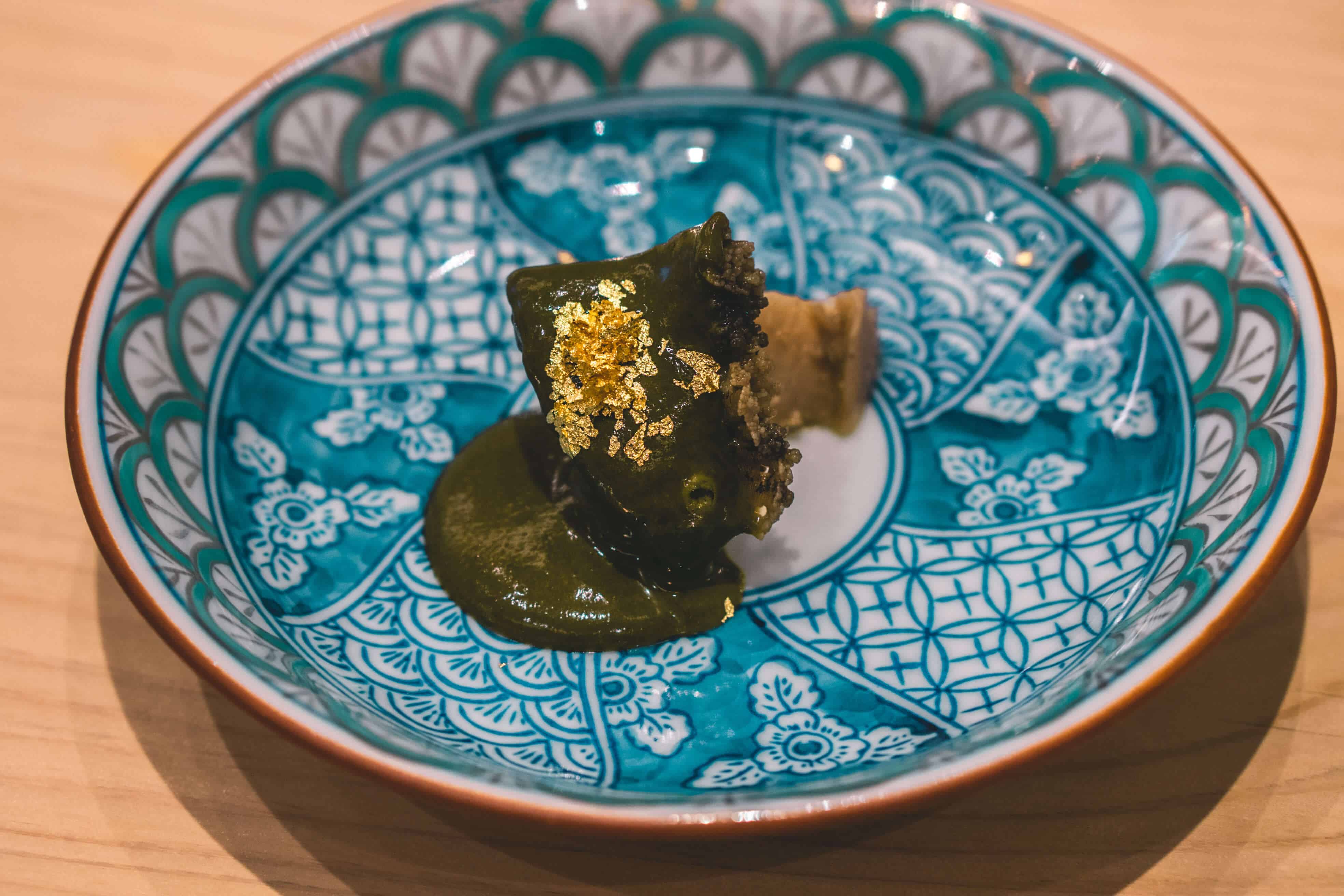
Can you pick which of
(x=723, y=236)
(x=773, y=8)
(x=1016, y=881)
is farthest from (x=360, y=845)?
(x=773, y=8)

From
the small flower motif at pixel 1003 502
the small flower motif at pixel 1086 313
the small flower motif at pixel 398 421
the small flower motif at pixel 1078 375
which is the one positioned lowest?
the small flower motif at pixel 1003 502

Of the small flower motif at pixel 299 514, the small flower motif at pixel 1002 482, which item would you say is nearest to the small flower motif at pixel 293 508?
the small flower motif at pixel 299 514

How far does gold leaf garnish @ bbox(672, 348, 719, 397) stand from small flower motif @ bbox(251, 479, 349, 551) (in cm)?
64

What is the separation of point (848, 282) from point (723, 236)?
672 mm

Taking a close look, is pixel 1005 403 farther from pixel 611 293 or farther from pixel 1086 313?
pixel 611 293

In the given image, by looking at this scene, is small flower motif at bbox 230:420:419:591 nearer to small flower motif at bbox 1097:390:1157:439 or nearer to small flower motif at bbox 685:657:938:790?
small flower motif at bbox 685:657:938:790

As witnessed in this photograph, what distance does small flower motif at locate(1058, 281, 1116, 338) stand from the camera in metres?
1.99

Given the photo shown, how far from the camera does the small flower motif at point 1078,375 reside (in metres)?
1.92

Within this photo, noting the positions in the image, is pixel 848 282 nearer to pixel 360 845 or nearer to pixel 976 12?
pixel 976 12

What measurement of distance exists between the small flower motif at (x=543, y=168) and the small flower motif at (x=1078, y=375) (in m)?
1.03

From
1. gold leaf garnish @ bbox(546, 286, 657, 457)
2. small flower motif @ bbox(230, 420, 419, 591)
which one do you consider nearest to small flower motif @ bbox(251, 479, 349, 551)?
small flower motif @ bbox(230, 420, 419, 591)

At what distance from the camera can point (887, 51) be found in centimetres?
222

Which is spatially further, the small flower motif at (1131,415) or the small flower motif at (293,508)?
the small flower motif at (1131,415)

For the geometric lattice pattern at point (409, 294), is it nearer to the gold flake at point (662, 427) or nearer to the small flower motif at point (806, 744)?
the gold flake at point (662, 427)
